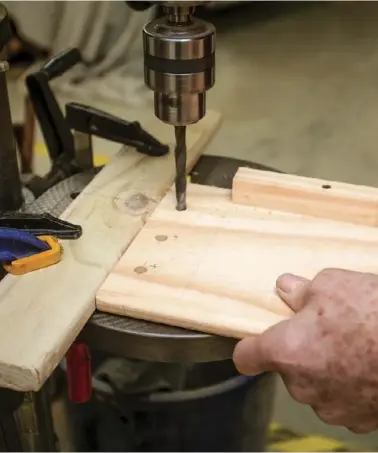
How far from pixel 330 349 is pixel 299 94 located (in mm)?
1095

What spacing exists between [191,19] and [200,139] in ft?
0.87

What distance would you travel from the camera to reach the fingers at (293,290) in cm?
62

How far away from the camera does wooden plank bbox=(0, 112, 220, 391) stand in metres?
0.57

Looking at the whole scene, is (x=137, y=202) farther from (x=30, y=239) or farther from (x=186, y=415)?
(x=186, y=415)

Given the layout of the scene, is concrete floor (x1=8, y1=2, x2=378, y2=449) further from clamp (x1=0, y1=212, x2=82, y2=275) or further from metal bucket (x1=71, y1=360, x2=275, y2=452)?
clamp (x1=0, y1=212, x2=82, y2=275)

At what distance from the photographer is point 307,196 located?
2.45 feet

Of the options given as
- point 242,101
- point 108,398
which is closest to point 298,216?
point 108,398

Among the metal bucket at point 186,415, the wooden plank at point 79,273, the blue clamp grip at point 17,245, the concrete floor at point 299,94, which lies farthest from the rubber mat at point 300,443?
the blue clamp grip at point 17,245

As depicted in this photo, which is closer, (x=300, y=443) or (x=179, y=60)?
(x=179, y=60)

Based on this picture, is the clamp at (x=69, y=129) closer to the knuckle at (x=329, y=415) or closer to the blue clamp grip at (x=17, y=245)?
the blue clamp grip at (x=17, y=245)

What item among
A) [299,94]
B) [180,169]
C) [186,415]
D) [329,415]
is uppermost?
[180,169]

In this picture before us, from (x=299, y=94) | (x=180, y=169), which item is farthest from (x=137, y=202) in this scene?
(x=299, y=94)

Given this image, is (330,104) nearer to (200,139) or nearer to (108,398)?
(200,139)

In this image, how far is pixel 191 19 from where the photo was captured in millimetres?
632
